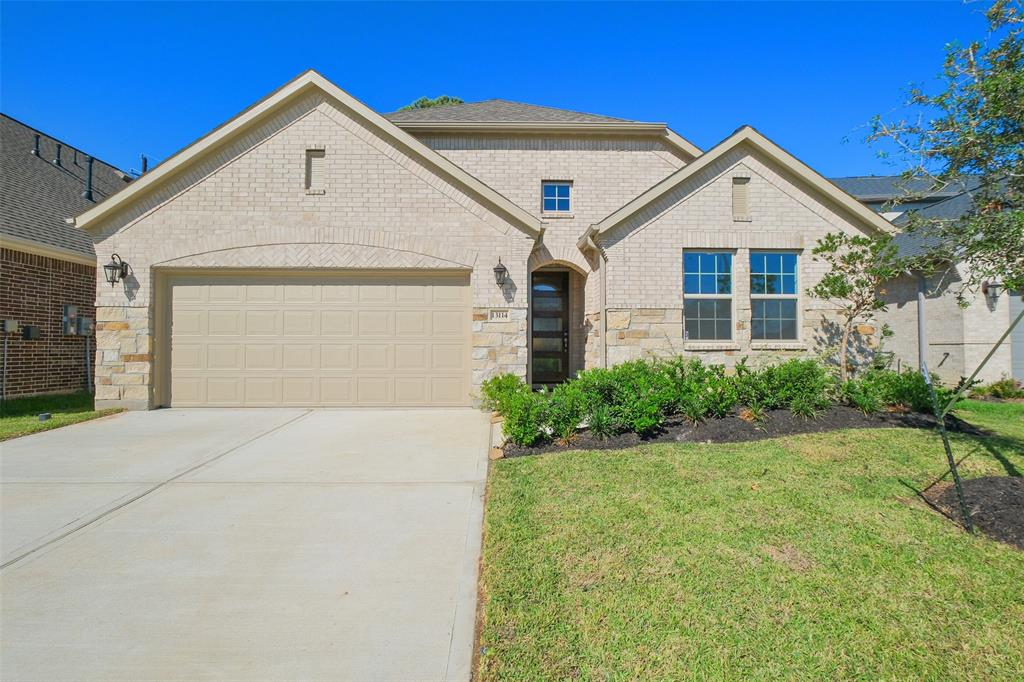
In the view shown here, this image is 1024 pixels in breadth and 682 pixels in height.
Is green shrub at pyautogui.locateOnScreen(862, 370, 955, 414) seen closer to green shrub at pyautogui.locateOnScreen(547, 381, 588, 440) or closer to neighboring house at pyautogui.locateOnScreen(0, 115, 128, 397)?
green shrub at pyautogui.locateOnScreen(547, 381, 588, 440)

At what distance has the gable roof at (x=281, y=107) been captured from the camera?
900 centimetres

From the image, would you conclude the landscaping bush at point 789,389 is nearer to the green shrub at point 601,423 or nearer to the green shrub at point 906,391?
the green shrub at point 906,391

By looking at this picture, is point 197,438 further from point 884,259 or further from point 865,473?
point 884,259

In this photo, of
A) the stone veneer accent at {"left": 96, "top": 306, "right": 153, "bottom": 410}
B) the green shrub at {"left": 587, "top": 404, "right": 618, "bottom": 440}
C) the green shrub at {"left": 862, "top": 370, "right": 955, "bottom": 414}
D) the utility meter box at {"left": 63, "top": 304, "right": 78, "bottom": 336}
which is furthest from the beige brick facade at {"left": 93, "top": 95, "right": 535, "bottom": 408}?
the green shrub at {"left": 862, "top": 370, "right": 955, "bottom": 414}

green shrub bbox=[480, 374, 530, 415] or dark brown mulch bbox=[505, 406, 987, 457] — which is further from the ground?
green shrub bbox=[480, 374, 530, 415]

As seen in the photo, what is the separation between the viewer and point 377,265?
9289 mm

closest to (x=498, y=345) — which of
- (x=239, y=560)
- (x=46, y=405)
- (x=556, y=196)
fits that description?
(x=556, y=196)

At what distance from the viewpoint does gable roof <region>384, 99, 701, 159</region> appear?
12359 mm

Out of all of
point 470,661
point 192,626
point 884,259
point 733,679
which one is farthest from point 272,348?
point 884,259

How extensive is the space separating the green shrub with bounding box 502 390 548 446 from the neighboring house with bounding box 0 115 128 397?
11164mm

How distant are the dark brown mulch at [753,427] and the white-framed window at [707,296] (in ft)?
9.65

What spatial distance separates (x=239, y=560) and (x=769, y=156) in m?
10.9

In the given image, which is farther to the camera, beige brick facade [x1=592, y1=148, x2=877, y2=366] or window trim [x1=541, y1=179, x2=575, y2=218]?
window trim [x1=541, y1=179, x2=575, y2=218]

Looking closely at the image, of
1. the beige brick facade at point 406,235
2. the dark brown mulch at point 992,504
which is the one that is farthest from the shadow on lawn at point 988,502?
the beige brick facade at point 406,235
